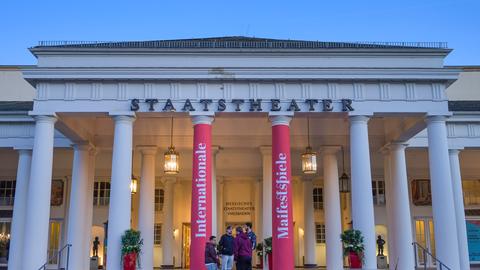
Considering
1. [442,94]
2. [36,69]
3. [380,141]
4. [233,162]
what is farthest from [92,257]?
[442,94]

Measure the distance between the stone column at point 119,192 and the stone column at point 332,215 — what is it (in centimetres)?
879

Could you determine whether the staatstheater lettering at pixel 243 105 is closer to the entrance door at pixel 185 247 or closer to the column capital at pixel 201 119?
the column capital at pixel 201 119

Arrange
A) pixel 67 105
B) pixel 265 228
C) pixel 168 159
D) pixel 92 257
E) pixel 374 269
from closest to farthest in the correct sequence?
pixel 374 269 → pixel 67 105 → pixel 168 159 → pixel 265 228 → pixel 92 257

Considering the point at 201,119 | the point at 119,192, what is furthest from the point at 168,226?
the point at 201,119

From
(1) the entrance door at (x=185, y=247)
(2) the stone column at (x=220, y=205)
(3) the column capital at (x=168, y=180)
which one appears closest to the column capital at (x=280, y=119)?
(2) the stone column at (x=220, y=205)

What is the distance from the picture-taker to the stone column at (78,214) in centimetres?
1992

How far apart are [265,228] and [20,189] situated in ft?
31.5

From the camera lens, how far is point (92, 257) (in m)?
26.0

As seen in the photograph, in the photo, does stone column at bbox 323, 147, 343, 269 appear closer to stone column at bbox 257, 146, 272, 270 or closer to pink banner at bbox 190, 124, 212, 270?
stone column at bbox 257, 146, 272, 270

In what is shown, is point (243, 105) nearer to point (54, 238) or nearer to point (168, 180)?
point (168, 180)

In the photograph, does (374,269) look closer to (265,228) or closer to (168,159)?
(265,228)

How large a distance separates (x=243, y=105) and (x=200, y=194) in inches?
124

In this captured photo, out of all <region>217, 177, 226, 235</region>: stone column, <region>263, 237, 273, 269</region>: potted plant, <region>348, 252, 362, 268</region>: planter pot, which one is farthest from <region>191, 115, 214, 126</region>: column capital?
<region>217, 177, 226, 235</region>: stone column

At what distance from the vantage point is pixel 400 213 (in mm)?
20500
